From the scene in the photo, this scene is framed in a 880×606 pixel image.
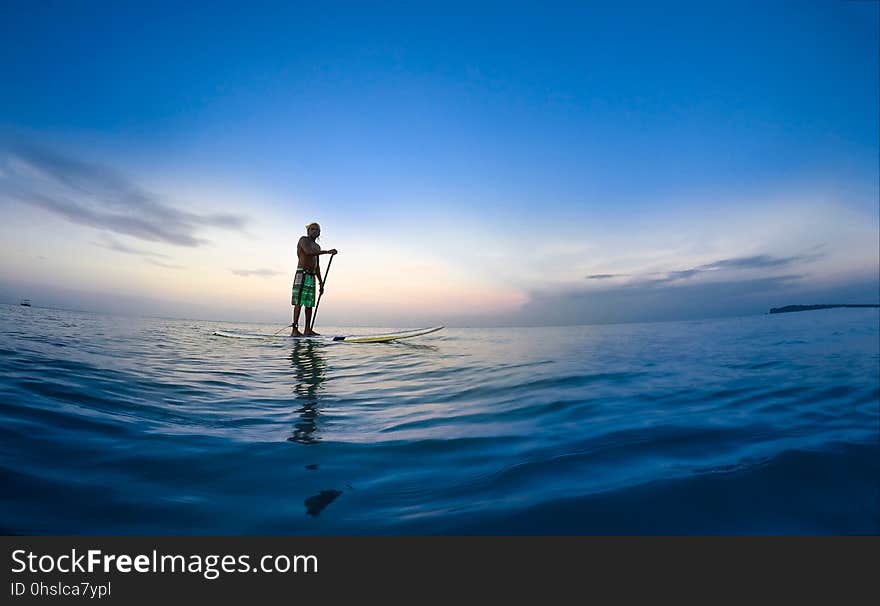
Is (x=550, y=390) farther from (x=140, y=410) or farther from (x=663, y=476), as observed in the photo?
(x=140, y=410)

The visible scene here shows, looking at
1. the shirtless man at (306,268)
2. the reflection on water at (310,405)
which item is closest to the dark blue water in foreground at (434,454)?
the reflection on water at (310,405)

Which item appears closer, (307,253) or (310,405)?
(310,405)

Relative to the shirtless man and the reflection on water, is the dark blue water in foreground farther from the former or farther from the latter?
the shirtless man

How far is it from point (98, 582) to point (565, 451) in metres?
2.86

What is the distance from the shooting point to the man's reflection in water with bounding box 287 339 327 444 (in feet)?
11.5

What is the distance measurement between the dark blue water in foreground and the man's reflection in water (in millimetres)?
52

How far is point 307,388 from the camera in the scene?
18.7 ft

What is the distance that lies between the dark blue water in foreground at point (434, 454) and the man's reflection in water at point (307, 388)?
0.05 meters

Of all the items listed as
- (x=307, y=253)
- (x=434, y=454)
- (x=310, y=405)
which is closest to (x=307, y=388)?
(x=310, y=405)

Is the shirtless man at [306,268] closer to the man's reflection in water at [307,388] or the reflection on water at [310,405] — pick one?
the man's reflection in water at [307,388]

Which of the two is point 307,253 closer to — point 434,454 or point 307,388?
point 307,388

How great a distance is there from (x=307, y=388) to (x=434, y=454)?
326 cm

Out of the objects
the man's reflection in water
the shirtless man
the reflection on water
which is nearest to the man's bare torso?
the shirtless man

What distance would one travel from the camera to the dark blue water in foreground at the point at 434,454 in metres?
1.92
